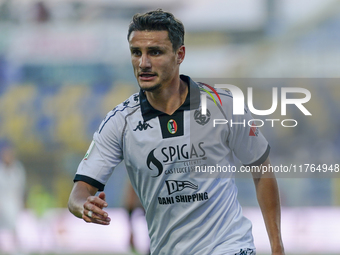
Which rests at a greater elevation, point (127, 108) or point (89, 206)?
point (127, 108)

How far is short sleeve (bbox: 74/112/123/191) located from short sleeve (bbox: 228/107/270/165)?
0.67 metres

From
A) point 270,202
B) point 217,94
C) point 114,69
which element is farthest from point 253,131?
point 114,69

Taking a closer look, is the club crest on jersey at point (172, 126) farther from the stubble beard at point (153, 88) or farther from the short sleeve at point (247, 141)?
the short sleeve at point (247, 141)

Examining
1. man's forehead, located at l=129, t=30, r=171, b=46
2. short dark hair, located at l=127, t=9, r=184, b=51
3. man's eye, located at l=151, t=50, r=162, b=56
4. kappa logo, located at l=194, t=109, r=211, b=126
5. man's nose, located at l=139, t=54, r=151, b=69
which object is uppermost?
short dark hair, located at l=127, t=9, r=184, b=51

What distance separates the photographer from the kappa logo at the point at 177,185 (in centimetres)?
297

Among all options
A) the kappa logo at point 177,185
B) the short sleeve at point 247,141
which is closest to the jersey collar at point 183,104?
the short sleeve at point 247,141

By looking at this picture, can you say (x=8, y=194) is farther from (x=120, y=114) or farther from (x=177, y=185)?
(x=177, y=185)

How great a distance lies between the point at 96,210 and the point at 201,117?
0.93 metres

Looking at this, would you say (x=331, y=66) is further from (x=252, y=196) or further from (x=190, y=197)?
(x=190, y=197)

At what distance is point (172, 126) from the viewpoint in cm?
307

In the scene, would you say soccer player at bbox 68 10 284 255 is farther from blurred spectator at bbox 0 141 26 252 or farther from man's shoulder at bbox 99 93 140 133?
blurred spectator at bbox 0 141 26 252

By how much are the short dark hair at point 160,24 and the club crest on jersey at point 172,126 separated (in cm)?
45

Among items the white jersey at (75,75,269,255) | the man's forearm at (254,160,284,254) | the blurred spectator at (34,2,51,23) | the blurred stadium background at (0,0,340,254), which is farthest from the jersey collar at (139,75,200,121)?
the blurred spectator at (34,2,51,23)

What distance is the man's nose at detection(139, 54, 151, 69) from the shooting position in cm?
297
